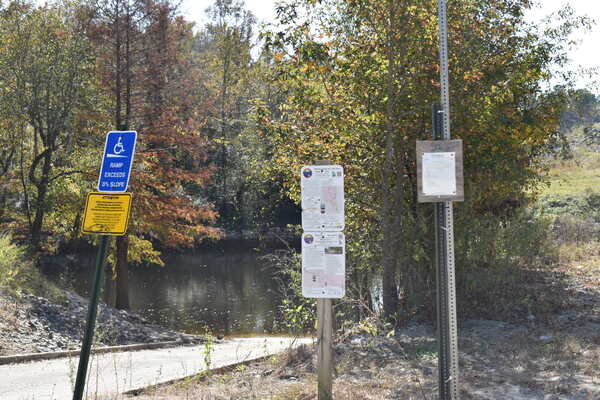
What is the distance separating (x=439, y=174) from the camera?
5.16m

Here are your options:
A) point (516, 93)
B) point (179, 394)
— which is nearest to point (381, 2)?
point (516, 93)

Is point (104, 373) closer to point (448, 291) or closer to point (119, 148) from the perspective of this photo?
point (119, 148)

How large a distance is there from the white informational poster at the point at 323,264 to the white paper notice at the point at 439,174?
80 cm

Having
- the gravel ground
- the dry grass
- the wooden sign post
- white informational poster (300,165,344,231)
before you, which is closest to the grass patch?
the gravel ground

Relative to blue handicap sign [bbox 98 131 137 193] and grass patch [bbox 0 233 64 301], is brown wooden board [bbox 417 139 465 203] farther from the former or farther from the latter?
grass patch [bbox 0 233 64 301]

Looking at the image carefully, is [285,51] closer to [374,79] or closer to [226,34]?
[374,79]

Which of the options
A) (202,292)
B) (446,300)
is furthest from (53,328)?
(202,292)

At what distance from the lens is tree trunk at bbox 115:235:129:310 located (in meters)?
20.3

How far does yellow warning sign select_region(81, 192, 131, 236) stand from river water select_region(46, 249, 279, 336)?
958 cm

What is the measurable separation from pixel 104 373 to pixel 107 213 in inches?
163

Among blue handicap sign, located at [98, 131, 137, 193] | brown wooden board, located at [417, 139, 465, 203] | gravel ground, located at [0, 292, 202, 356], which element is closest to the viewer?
brown wooden board, located at [417, 139, 465, 203]

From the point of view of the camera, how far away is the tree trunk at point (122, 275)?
20266 mm

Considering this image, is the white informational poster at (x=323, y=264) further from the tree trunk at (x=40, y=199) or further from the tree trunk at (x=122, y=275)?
the tree trunk at (x=122, y=275)

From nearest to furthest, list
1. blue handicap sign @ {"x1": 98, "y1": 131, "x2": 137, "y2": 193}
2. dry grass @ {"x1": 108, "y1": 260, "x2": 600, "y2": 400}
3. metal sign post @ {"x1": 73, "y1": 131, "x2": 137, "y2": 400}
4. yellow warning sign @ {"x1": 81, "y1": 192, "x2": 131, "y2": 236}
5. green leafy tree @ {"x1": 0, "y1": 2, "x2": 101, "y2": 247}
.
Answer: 1. metal sign post @ {"x1": 73, "y1": 131, "x2": 137, "y2": 400}
2. yellow warning sign @ {"x1": 81, "y1": 192, "x2": 131, "y2": 236}
3. blue handicap sign @ {"x1": 98, "y1": 131, "x2": 137, "y2": 193}
4. dry grass @ {"x1": 108, "y1": 260, "x2": 600, "y2": 400}
5. green leafy tree @ {"x1": 0, "y1": 2, "x2": 101, "y2": 247}
